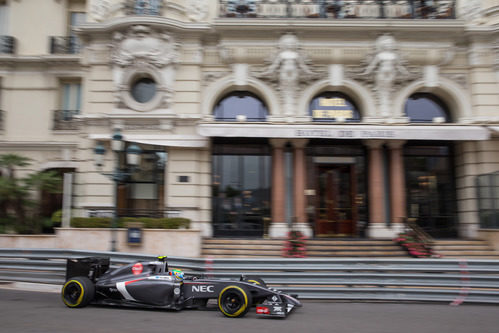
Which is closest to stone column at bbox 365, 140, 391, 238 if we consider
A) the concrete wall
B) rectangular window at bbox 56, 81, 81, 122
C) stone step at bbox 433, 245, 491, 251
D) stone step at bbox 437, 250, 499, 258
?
stone step at bbox 433, 245, 491, 251

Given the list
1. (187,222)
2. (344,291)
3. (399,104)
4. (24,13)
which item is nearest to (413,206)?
(399,104)

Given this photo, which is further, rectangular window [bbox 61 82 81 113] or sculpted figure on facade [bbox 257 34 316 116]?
Result: rectangular window [bbox 61 82 81 113]

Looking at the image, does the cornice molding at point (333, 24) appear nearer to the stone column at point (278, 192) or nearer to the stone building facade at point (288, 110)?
the stone building facade at point (288, 110)

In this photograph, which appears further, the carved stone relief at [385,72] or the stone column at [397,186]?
the carved stone relief at [385,72]

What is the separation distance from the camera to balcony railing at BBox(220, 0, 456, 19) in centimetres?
1378

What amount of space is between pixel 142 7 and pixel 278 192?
8.54 metres

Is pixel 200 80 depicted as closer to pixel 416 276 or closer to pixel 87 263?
pixel 87 263

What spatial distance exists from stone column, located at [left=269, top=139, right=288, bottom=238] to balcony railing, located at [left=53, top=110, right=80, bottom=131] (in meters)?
8.02

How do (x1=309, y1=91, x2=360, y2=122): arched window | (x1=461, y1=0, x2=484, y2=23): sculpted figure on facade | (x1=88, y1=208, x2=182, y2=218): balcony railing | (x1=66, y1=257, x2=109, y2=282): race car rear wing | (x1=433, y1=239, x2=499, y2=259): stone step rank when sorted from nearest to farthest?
(x1=66, y1=257, x2=109, y2=282): race car rear wing → (x1=433, y1=239, x2=499, y2=259): stone step → (x1=88, y1=208, x2=182, y2=218): balcony railing → (x1=461, y1=0, x2=484, y2=23): sculpted figure on facade → (x1=309, y1=91, x2=360, y2=122): arched window

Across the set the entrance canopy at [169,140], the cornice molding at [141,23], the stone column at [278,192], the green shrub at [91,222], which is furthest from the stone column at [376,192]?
the green shrub at [91,222]

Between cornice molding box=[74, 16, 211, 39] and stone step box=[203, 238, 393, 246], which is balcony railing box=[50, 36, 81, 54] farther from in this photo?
stone step box=[203, 238, 393, 246]

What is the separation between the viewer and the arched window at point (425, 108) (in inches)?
562

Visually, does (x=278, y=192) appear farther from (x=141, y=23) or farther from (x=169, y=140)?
(x=141, y=23)

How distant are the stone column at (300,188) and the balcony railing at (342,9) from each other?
4942 mm
